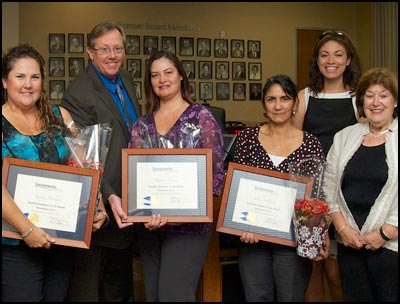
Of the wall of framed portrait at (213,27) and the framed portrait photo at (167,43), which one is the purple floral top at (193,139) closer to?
the wall of framed portrait at (213,27)

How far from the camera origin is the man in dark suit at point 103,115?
2594 mm

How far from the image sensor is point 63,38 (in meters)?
7.55

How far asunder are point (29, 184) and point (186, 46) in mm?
6123

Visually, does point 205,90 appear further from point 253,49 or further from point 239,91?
point 253,49

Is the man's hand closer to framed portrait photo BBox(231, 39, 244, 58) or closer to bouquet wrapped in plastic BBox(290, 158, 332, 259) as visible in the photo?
bouquet wrapped in plastic BBox(290, 158, 332, 259)

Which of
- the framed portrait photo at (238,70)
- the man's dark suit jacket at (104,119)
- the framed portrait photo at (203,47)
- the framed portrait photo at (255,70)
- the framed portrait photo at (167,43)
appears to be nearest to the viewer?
the man's dark suit jacket at (104,119)

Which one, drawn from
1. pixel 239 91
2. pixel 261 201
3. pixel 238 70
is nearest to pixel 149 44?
pixel 238 70

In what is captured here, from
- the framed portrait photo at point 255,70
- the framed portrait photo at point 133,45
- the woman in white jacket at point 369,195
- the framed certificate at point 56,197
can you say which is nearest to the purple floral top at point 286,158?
the woman in white jacket at point 369,195

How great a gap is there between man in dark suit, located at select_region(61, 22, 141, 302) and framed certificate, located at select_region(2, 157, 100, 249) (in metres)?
0.28

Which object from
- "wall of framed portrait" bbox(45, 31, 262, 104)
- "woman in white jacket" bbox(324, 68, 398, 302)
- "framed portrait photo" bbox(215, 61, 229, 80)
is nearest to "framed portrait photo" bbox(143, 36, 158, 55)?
"wall of framed portrait" bbox(45, 31, 262, 104)

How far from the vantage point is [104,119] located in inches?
103

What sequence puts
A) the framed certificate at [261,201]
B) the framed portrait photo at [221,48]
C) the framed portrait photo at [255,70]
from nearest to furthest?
the framed certificate at [261,201] < the framed portrait photo at [221,48] < the framed portrait photo at [255,70]

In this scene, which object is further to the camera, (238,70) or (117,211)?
(238,70)

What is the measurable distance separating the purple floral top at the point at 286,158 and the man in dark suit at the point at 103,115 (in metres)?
0.60
